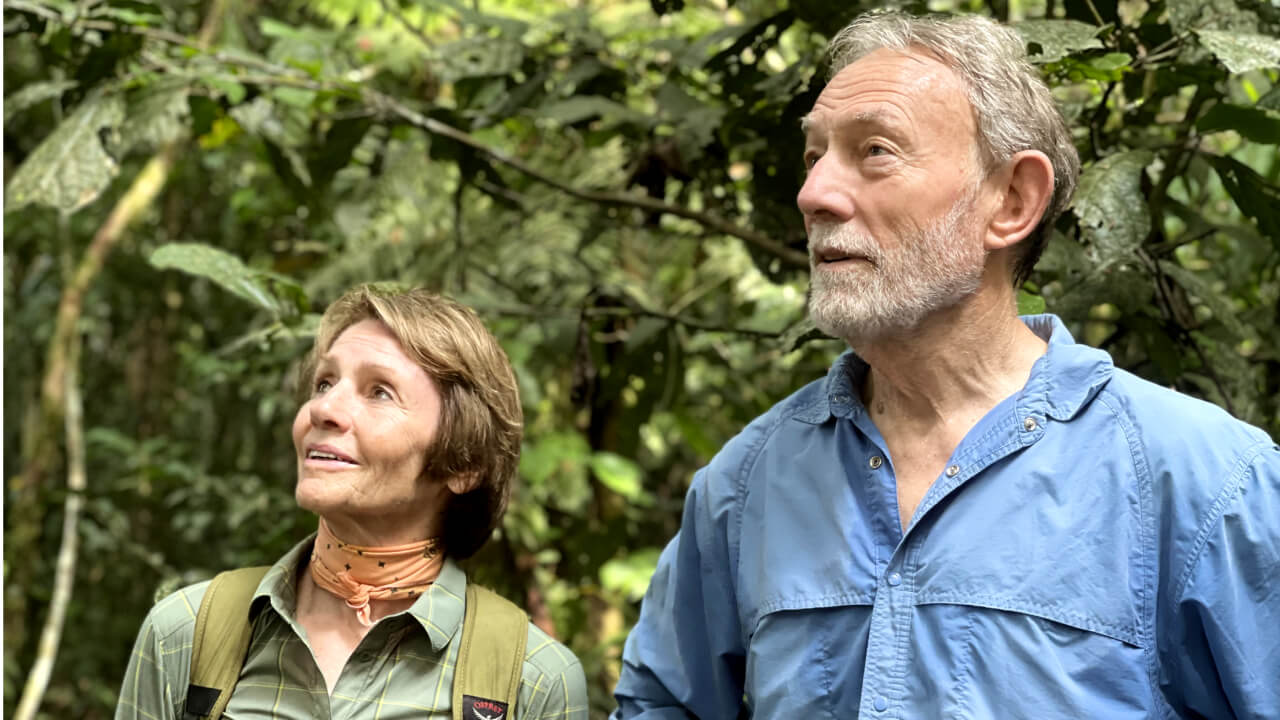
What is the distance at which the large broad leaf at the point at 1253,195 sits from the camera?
1881mm

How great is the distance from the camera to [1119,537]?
1.38 meters

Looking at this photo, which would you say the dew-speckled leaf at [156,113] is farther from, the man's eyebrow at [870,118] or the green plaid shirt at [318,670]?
the man's eyebrow at [870,118]

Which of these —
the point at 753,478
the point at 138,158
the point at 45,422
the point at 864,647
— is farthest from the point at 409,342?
the point at 138,158

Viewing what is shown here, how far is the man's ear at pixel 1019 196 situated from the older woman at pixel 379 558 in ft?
2.55

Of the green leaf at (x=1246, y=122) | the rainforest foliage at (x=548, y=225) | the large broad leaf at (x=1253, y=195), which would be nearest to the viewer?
the green leaf at (x=1246, y=122)

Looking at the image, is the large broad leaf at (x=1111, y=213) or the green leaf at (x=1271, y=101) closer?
the green leaf at (x=1271, y=101)

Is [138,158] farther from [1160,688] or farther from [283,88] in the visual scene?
[1160,688]

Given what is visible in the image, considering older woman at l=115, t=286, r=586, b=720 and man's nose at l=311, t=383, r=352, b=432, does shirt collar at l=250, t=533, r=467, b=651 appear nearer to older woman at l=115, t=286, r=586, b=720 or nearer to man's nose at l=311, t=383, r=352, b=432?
older woman at l=115, t=286, r=586, b=720

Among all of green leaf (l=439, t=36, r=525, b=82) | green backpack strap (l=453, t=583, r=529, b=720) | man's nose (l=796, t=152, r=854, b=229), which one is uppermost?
green leaf (l=439, t=36, r=525, b=82)

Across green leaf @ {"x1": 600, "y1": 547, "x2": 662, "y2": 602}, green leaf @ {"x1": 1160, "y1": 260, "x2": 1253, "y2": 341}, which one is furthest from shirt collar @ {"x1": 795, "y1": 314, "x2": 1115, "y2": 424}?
green leaf @ {"x1": 600, "y1": 547, "x2": 662, "y2": 602}

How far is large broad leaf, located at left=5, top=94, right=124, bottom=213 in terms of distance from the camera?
229cm

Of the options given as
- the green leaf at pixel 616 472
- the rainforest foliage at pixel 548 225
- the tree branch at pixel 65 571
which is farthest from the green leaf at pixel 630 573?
the tree branch at pixel 65 571

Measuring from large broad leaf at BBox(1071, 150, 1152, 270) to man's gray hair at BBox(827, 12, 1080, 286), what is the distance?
15 cm

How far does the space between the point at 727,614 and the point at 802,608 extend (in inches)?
7.6
